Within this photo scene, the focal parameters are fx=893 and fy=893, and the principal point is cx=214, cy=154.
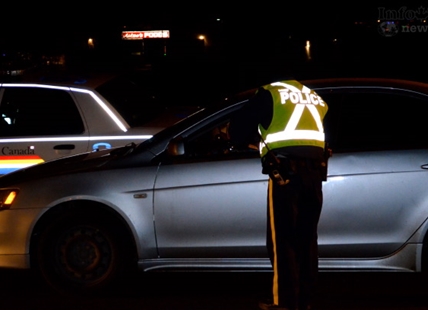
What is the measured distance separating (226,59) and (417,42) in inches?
435

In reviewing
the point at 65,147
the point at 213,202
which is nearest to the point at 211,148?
the point at 213,202

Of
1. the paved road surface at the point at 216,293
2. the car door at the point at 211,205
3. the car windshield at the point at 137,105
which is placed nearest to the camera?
the car door at the point at 211,205

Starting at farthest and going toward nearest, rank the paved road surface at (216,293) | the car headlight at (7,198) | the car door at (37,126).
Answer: the car door at (37,126)
the car headlight at (7,198)
the paved road surface at (216,293)

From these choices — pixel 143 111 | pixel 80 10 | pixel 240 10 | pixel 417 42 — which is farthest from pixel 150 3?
pixel 143 111

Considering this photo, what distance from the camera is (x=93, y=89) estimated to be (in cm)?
857

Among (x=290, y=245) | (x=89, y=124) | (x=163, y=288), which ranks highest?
(x=89, y=124)

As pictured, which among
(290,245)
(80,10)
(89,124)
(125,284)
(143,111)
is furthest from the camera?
(80,10)

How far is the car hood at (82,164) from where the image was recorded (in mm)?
6547

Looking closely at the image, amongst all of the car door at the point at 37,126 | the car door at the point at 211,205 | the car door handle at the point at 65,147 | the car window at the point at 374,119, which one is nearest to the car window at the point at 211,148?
the car door at the point at 211,205

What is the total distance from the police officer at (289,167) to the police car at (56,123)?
10.0ft

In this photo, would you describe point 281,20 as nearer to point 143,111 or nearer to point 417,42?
point 417,42

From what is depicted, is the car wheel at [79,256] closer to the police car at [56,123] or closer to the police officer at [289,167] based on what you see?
the police officer at [289,167]

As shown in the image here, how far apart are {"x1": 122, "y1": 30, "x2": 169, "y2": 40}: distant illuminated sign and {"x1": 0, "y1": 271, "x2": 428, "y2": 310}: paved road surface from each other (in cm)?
3050

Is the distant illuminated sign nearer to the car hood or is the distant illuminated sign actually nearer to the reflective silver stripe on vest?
the car hood
